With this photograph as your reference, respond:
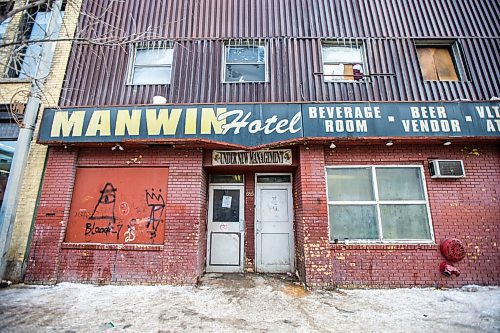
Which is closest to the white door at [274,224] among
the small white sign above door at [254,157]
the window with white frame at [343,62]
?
the small white sign above door at [254,157]

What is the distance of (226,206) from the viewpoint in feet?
22.7

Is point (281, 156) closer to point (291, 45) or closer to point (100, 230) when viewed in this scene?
point (291, 45)

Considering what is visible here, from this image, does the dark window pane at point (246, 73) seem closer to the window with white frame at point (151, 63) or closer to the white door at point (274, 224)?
the window with white frame at point (151, 63)

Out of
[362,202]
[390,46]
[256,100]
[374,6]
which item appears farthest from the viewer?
[374,6]

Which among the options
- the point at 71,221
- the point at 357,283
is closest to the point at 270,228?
the point at 357,283

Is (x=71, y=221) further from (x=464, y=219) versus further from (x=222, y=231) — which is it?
(x=464, y=219)

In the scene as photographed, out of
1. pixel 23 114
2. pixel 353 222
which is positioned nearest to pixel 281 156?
pixel 353 222

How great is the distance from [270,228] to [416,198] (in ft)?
12.0

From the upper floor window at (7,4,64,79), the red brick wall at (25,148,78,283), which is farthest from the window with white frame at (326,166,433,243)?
the upper floor window at (7,4,64,79)

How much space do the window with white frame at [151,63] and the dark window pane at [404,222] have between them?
672cm

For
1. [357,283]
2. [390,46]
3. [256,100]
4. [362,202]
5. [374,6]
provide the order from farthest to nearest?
[374,6] < [390,46] < [256,100] < [362,202] < [357,283]

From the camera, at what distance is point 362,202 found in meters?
5.97

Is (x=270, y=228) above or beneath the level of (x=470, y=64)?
beneath

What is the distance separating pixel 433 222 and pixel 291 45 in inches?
229
